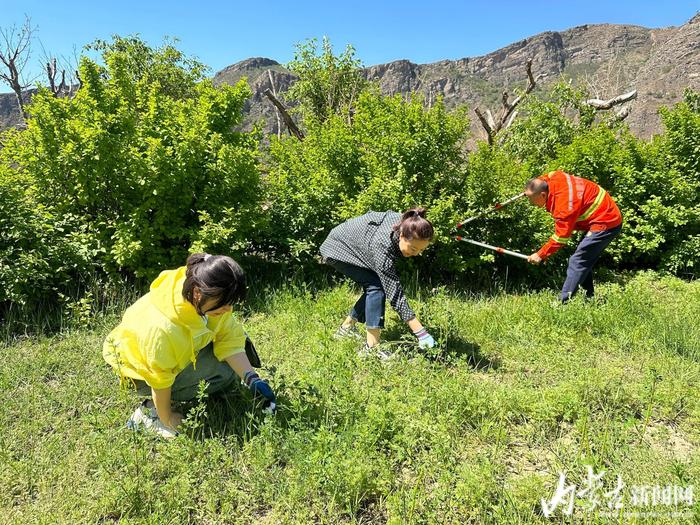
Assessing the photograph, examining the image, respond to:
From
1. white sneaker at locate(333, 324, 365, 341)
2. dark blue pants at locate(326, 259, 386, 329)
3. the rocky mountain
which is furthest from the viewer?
the rocky mountain

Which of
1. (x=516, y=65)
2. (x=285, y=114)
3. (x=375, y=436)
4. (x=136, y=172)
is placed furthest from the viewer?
(x=516, y=65)

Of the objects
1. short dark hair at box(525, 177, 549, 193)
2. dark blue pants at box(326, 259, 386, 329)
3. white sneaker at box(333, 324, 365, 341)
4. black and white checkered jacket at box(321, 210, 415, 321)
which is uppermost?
short dark hair at box(525, 177, 549, 193)

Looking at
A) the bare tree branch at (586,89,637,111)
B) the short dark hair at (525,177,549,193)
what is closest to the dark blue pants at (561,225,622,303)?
the short dark hair at (525,177,549,193)

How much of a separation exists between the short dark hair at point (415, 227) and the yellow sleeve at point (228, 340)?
143 cm

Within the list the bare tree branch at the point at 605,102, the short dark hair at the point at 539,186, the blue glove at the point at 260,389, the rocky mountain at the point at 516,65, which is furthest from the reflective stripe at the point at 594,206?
the rocky mountain at the point at 516,65

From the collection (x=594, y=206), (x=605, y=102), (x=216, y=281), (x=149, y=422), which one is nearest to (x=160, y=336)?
(x=216, y=281)

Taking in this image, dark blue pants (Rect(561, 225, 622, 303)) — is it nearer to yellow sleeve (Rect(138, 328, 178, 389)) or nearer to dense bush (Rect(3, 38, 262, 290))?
dense bush (Rect(3, 38, 262, 290))

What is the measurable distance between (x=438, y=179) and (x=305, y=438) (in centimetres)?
392

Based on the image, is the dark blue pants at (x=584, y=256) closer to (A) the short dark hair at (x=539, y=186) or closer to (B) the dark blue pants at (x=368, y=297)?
(A) the short dark hair at (x=539, y=186)

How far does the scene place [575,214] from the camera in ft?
16.1

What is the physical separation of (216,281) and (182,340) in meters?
0.51

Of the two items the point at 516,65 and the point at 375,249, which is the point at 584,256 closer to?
the point at 375,249

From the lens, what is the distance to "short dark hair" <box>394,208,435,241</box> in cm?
343

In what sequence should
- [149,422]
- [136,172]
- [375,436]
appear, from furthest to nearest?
[136,172]
[149,422]
[375,436]
